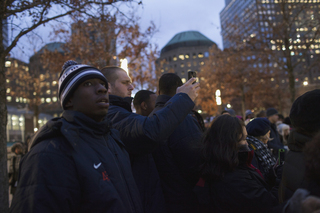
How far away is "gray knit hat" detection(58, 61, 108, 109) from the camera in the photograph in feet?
6.04

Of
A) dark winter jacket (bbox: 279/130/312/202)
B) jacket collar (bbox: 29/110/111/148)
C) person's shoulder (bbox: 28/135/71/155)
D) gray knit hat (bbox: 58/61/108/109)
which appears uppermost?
gray knit hat (bbox: 58/61/108/109)

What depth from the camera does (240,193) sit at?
2.34 m

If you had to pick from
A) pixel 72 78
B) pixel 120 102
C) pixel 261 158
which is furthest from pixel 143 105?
pixel 261 158

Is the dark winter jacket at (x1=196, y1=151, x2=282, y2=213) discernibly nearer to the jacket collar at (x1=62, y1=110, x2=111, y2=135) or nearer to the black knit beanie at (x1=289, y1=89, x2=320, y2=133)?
the black knit beanie at (x1=289, y1=89, x2=320, y2=133)

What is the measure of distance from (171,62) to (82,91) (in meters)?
104

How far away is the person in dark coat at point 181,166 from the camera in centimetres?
262

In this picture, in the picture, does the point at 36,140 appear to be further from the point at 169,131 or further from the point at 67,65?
the point at 169,131

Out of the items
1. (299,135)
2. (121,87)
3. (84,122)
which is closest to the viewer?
(84,122)

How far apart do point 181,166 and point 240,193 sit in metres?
0.66

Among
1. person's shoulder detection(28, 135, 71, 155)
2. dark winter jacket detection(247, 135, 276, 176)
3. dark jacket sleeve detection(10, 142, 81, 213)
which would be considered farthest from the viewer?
dark winter jacket detection(247, 135, 276, 176)

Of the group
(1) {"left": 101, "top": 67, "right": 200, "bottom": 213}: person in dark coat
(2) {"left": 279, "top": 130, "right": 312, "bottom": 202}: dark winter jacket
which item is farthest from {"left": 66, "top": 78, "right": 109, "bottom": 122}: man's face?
(2) {"left": 279, "top": 130, "right": 312, "bottom": 202}: dark winter jacket

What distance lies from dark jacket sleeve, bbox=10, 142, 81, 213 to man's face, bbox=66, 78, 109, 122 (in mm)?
393

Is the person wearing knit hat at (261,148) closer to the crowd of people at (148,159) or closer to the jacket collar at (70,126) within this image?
the crowd of people at (148,159)

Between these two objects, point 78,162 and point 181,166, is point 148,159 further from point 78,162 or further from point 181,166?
point 78,162
